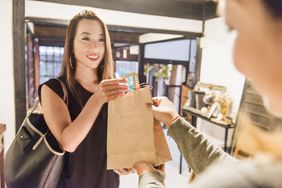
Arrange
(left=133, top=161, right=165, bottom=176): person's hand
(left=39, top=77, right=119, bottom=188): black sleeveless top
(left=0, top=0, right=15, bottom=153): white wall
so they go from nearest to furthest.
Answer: (left=133, top=161, right=165, bottom=176): person's hand
(left=39, top=77, right=119, bottom=188): black sleeveless top
(left=0, top=0, right=15, bottom=153): white wall

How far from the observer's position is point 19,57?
2.45 metres

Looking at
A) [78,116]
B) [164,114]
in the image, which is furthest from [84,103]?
[164,114]

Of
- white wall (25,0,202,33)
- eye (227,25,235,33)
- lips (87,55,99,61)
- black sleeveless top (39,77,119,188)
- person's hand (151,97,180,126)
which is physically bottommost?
black sleeveless top (39,77,119,188)

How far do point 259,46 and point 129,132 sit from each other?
67 cm

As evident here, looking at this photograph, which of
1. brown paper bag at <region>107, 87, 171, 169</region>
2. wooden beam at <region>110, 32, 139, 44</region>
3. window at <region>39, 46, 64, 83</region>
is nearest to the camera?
brown paper bag at <region>107, 87, 171, 169</region>

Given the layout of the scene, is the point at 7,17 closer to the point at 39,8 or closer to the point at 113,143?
the point at 39,8

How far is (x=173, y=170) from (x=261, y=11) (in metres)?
3.39

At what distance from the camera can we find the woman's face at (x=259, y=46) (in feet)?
1.13

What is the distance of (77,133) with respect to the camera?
3.12 ft

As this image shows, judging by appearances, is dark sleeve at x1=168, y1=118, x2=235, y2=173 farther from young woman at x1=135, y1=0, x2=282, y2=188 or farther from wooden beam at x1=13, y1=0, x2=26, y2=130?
wooden beam at x1=13, y1=0, x2=26, y2=130

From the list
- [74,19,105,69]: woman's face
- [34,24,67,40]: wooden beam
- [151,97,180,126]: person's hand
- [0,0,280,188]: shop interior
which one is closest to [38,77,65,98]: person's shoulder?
[74,19,105,69]: woman's face

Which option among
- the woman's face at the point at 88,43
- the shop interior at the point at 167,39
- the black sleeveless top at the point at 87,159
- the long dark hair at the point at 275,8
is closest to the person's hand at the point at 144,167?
the black sleeveless top at the point at 87,159

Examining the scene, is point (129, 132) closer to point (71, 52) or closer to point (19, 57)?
point (71, 52)

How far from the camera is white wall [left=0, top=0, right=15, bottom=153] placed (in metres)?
2.39
